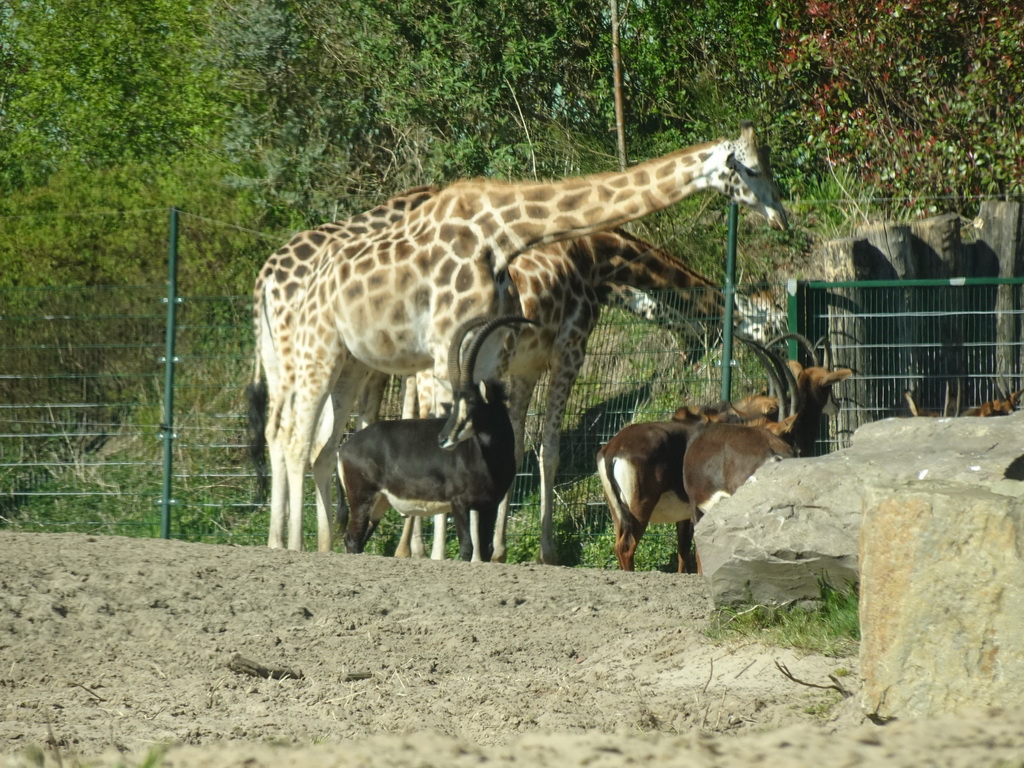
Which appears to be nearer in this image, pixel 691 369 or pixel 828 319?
pixel 828 319

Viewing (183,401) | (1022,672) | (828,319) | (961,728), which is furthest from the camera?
(183,401)

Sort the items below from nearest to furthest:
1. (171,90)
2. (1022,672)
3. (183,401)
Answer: (1022,672), (183,401), (171,90)

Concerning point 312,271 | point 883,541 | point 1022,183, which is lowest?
point 883,541

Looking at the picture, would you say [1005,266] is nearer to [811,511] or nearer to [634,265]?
[634,265]

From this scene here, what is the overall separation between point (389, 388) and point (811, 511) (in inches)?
264

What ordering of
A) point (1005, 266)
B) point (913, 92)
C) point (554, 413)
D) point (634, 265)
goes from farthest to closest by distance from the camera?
point (913, 92), point (634, 265), point (554, 413), point (1005, 266)

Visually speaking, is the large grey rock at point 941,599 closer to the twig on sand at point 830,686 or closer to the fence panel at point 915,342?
the twig on sand at point 830,686

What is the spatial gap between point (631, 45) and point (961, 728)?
12657 millimetres

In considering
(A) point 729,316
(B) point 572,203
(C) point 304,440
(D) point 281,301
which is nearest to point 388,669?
(C) point 304,440

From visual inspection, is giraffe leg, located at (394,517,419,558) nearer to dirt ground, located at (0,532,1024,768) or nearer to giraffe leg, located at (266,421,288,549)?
giraffe leg, located at (266,421,288,549)

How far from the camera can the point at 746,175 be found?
9.25 meters

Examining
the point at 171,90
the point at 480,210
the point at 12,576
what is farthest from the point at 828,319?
the point at 171,90

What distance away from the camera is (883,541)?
435 centimetres

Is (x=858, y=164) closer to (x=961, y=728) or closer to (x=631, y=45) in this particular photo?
(x=631, y=45)
